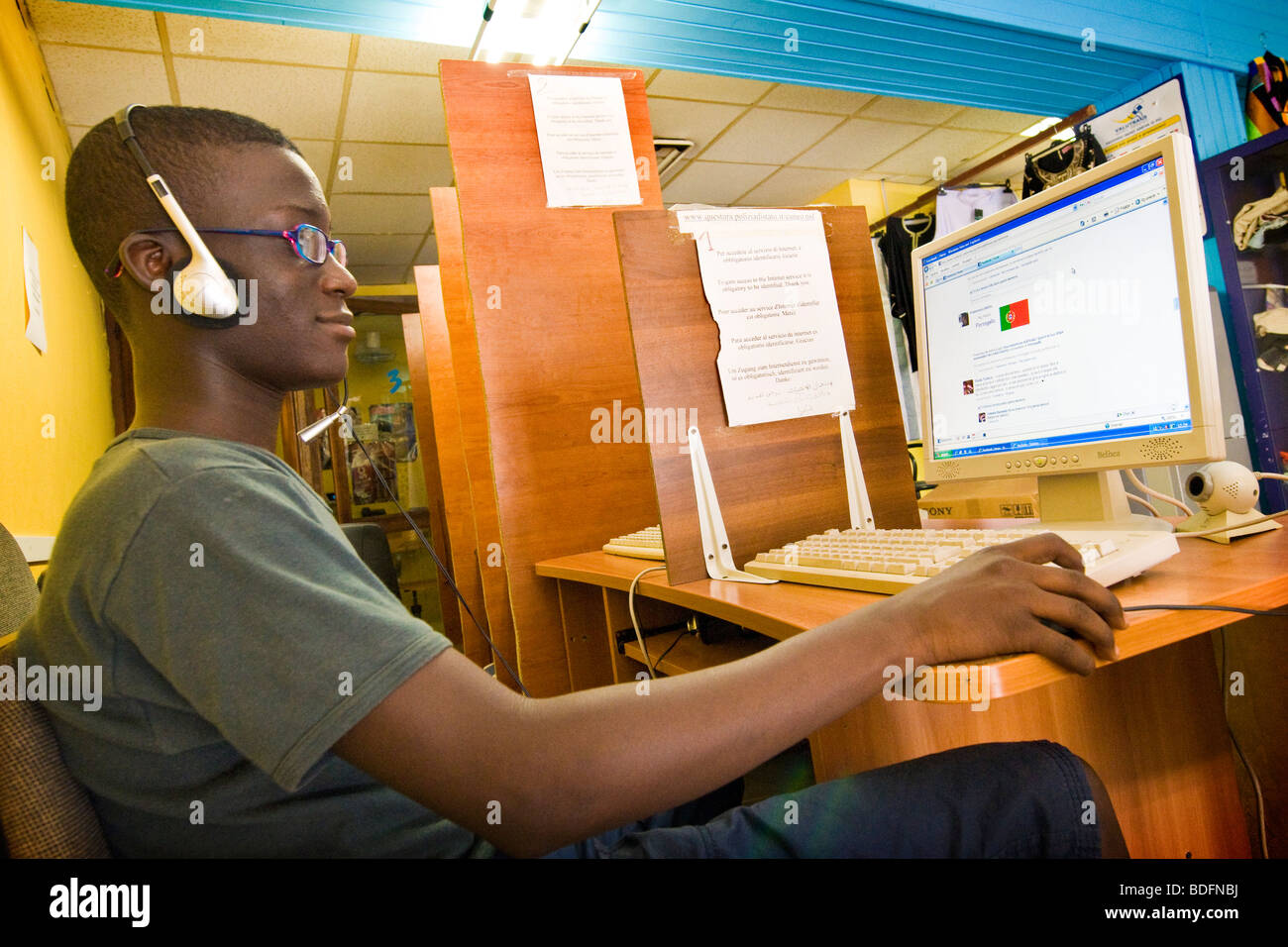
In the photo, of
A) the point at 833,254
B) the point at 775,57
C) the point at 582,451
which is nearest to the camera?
the point at 833,254

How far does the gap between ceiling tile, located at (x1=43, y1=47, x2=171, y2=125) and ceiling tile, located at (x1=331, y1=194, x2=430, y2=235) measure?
1.28 metres

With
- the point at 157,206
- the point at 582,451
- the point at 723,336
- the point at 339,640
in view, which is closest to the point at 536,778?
the point at 339,640

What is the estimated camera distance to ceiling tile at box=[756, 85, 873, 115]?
4078 millimetres

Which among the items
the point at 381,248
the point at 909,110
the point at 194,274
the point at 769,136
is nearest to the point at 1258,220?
the point at 909,110

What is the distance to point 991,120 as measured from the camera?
474cm

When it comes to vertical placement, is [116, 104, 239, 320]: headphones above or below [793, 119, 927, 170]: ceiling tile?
below

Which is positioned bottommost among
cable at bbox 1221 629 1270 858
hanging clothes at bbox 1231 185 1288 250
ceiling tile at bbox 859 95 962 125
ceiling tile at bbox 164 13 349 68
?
cable at bbox 1221 629 1270 858

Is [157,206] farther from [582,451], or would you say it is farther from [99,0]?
[99,0]

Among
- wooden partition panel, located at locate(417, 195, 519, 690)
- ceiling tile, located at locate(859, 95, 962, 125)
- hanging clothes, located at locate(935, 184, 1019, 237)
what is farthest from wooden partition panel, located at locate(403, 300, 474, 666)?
ceiling tile, located at locate(859, 95, 962, 125)

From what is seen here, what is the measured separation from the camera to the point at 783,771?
42.3 inches

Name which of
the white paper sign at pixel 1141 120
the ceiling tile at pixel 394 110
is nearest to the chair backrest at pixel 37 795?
the ceiling tile at pixel 394 110

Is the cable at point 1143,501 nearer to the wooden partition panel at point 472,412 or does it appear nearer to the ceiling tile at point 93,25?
the wooden partition panel at point 472,412

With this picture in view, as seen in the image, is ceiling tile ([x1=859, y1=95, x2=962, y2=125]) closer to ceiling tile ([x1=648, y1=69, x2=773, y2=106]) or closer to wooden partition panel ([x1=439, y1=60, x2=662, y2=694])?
ceiling tile ([x1=648, y1=69, x2=773, y2=106])
